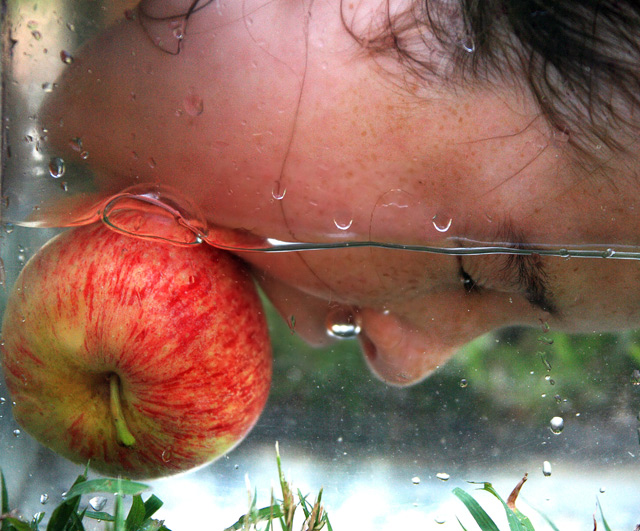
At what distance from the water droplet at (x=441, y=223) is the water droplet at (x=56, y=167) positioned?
15.8 inches

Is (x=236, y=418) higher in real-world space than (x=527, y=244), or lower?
lower

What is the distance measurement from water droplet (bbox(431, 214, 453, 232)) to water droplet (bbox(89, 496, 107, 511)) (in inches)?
19.6

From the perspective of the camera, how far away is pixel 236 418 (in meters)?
0.63

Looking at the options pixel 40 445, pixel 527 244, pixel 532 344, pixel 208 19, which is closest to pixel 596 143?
pixel 527 244

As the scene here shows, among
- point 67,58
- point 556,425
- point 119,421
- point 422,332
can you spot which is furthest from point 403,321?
point 67,58

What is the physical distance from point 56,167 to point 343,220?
0.31 m

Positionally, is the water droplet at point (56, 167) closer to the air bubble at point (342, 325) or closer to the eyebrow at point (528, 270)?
the air bubble at point (342, 325)

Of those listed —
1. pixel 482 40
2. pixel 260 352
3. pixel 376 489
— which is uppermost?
pixel 482 40

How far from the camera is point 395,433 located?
644 millimetres

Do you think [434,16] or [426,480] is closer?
[434,16]

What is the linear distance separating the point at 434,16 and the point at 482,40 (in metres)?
0.05

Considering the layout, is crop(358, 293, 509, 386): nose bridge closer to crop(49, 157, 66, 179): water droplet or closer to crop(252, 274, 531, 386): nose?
crop(252, 274, 531, 386): nose

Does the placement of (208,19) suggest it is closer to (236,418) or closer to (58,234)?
(58,234)

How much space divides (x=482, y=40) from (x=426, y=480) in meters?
0.50
